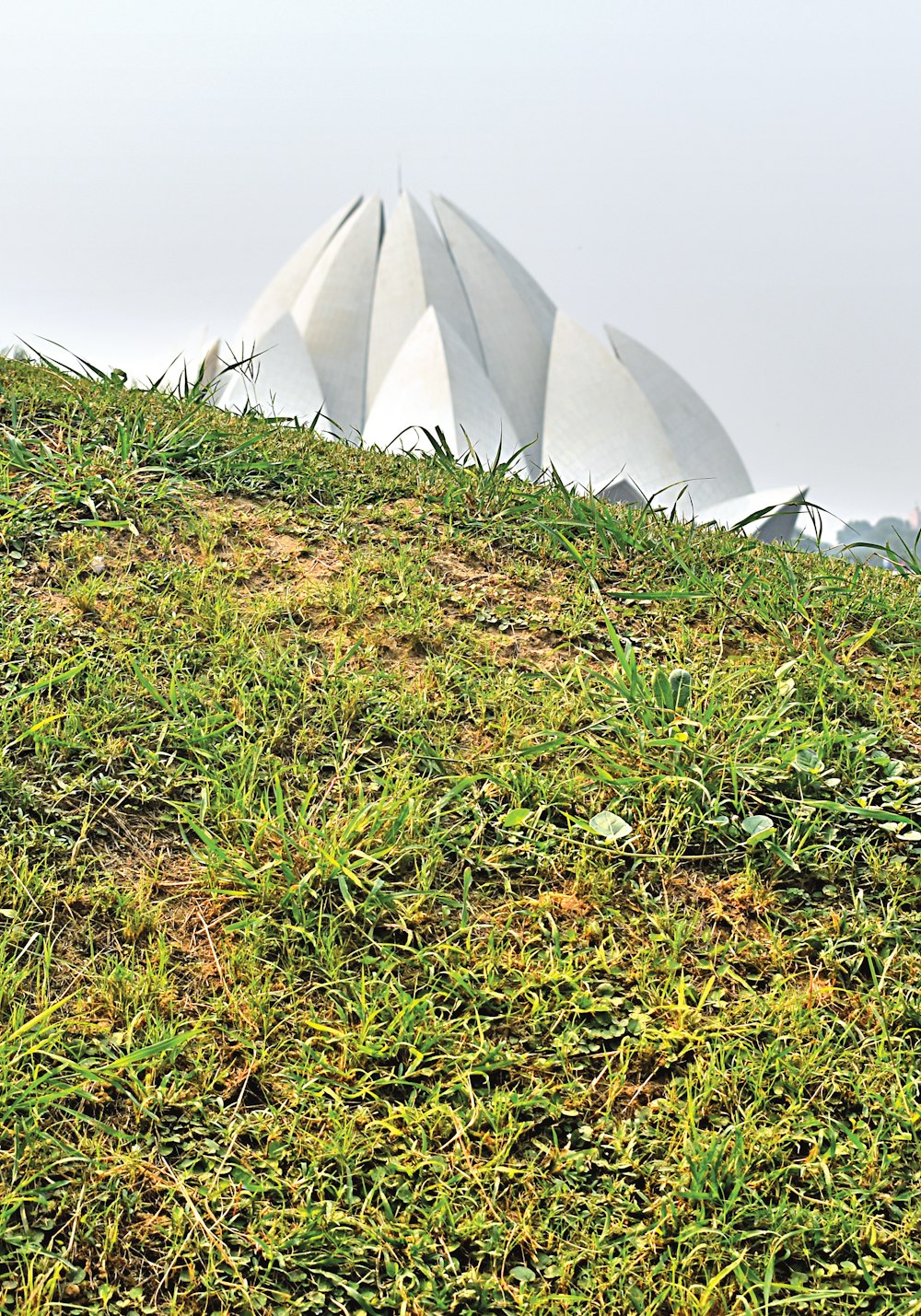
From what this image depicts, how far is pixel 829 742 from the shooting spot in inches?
110

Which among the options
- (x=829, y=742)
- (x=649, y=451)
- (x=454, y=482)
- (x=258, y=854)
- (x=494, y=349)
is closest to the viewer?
(x=258, y=854)

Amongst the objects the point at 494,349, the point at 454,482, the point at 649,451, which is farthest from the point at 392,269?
the point at 454,482

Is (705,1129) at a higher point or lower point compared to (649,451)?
lower

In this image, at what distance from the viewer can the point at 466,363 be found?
1833 cm

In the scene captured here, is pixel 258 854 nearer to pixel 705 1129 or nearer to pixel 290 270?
pixel 705 1129

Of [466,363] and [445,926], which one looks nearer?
[445,926]

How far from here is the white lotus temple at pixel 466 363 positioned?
18.3 metres

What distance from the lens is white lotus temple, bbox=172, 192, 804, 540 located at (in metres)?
18.3

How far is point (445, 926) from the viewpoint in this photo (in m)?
2.37

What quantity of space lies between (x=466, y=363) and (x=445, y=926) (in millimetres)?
16955

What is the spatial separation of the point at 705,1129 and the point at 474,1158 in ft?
1.49

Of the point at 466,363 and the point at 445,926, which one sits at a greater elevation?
the point at 466,363

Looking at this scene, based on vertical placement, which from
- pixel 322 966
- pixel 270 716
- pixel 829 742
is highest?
pixel 829 742

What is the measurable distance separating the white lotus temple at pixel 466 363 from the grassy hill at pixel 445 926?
533 inches
